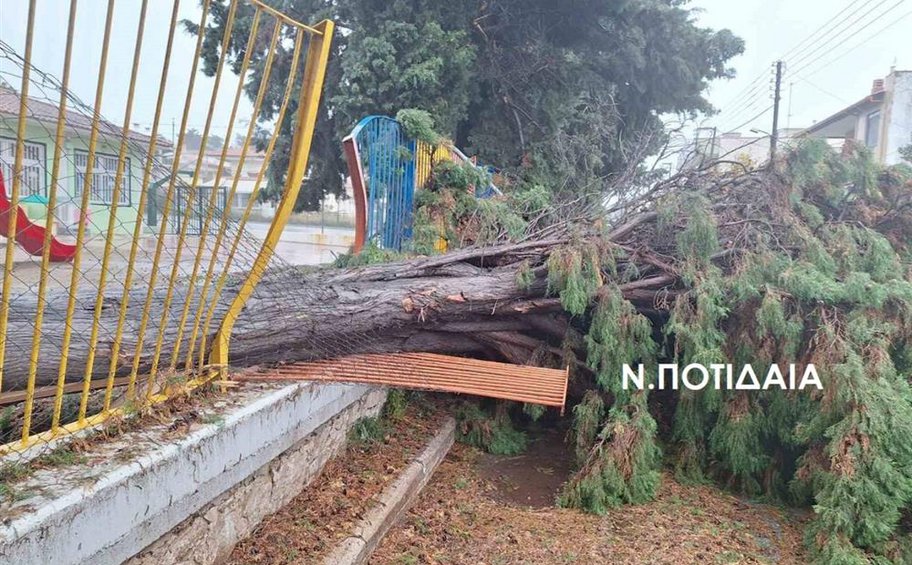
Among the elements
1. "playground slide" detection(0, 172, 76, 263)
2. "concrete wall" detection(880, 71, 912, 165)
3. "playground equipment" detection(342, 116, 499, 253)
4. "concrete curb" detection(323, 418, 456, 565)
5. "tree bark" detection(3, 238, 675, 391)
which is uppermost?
"concrete wall" detection(880, 71, 912, 165)

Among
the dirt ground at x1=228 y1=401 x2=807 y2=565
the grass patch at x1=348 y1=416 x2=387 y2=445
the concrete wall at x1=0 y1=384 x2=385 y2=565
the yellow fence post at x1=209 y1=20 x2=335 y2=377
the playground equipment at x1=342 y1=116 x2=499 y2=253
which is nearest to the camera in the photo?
the concrete wall at x1=0 y1=384 x2=385 y2=565

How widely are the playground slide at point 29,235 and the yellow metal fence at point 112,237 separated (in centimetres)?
2

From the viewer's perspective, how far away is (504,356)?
15.1 feet

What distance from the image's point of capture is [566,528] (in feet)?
11.4

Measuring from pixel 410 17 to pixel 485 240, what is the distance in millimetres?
5638

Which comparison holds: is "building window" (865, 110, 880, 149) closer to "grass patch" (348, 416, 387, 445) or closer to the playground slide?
"grass patch" (348, 416, 387, 445)

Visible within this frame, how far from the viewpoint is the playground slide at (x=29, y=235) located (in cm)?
179

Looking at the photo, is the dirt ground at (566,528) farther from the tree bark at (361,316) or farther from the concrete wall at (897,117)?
the concrete wall at (897,117)

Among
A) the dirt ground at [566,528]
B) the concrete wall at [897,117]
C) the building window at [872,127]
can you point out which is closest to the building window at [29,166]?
the dirt ground at [566,528]

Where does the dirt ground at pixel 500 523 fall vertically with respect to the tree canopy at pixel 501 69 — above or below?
below

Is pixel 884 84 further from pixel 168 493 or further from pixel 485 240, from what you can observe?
pixel 168 493

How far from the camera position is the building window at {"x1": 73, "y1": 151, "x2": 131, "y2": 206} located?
1.89 m

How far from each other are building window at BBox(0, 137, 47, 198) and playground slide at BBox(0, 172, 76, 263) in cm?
7

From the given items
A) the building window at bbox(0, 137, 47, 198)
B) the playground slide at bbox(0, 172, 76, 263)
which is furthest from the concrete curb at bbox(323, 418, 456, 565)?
the building window at bbox(0, 137, 47, 198)
